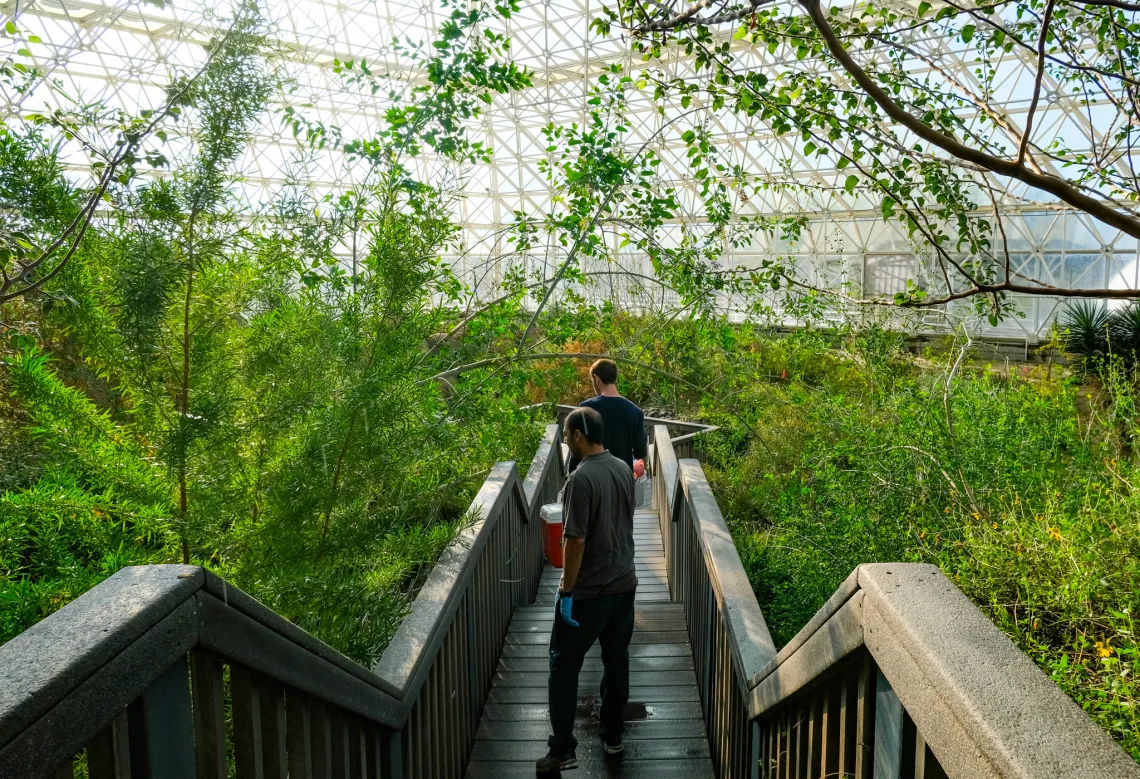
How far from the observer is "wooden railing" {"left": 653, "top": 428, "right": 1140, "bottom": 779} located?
1.00 m

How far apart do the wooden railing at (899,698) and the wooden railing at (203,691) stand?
1.06m

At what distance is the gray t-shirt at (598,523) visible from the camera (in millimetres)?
3340

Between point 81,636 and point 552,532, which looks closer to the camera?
point 81,636

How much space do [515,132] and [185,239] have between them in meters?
28.4

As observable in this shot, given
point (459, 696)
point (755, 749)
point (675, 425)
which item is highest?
point (675, 425)

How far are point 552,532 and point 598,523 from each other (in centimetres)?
301

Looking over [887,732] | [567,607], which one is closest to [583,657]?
[567,607]

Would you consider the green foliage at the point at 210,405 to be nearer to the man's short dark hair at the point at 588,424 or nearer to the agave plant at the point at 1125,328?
the man's short dark hair at the point at 588,424

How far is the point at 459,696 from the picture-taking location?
11.0ft

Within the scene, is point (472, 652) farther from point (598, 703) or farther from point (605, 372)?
point (605, 372)

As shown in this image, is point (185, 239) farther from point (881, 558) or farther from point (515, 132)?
point (515, 132)

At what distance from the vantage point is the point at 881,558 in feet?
11.5

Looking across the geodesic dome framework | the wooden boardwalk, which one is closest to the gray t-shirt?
the wooden boardwalk

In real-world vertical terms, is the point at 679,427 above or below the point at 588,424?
below
